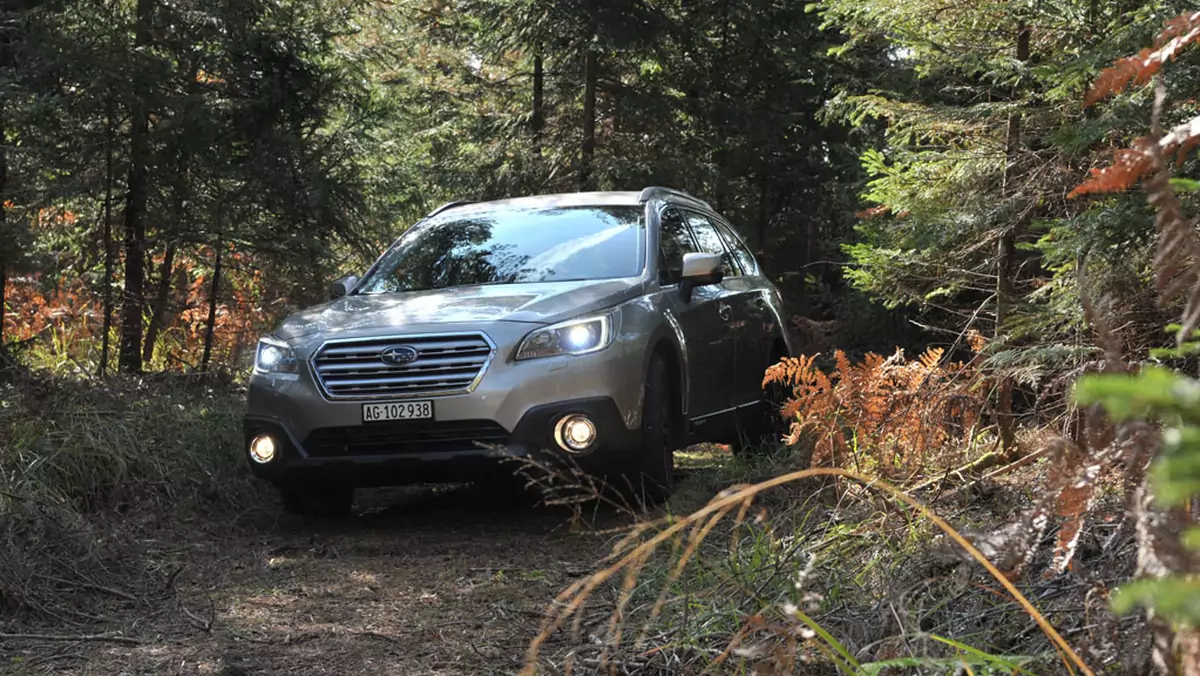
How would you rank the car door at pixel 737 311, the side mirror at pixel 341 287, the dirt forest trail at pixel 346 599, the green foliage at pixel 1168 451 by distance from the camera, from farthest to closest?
the car door at pixel 737 311, the side mirror at pixel 341 287, the dirt forest trail at pixel 346 599, the green foliage at pixel 1168 451

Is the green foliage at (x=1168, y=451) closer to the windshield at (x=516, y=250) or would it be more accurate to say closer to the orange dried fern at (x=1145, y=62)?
the orange dried fern at (x=1145, y=62)

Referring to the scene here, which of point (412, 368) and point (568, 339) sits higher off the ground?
point (568, 339)

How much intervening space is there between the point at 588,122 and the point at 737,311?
7.47 metres

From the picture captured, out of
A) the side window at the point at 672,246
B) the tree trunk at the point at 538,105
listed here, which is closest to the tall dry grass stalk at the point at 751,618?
the side window at the point at 672,246

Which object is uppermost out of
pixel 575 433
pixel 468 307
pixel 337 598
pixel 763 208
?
pixel 763 208

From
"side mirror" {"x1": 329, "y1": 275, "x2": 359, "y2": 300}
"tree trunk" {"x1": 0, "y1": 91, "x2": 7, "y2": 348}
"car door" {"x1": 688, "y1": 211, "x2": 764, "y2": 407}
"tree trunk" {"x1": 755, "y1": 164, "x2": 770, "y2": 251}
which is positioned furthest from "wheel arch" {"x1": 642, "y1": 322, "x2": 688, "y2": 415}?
"tree trunk" {"x1": 755, "y1": 164, "x2": 770, "y2": 251}

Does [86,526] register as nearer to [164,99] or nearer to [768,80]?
[164,99]

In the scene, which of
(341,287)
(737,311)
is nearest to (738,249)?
(737,311)

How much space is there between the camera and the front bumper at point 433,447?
6.07m

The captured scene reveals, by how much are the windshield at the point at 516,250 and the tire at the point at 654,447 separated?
0.71 metres

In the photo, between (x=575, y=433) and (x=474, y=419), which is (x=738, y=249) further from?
(x=474, y=419)

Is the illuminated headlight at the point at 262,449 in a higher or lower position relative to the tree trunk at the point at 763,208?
lower

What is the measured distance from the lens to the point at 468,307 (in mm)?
6453

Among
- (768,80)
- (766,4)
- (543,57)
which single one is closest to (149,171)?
(543,57)
